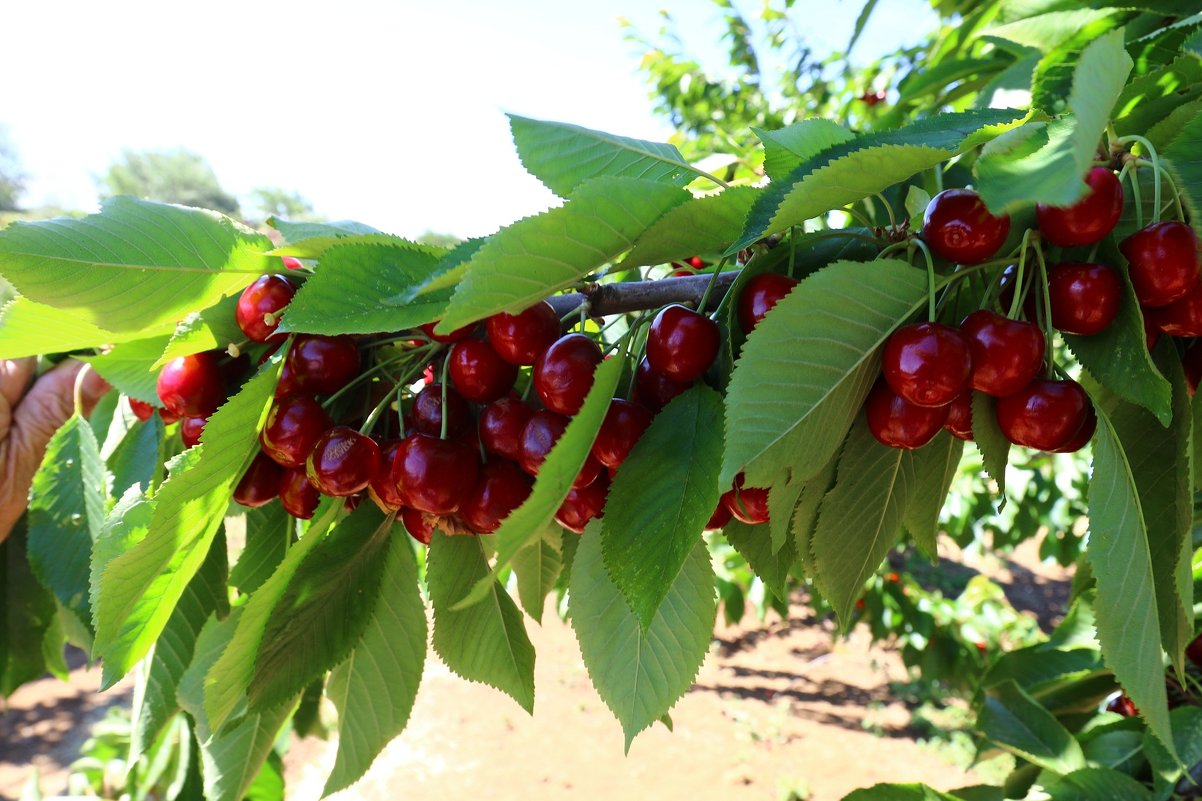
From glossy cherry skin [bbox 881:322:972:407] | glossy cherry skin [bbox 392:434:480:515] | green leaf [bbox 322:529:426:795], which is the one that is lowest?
green leaf [bbox 322:529:426:795]

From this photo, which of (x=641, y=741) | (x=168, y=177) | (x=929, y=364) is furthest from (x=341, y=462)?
(x=168, y=177)

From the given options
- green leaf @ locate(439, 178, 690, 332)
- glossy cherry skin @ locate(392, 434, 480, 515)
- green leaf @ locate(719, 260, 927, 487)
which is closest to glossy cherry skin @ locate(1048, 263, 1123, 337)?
green leaf @ locate(719, 260, 927, 487)

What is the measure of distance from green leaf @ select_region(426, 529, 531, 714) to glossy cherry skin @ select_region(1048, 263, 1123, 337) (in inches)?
27.2

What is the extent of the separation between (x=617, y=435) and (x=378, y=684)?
56 centimetres

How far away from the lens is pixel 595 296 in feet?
2.71

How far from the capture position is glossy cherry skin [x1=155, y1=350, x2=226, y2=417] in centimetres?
91

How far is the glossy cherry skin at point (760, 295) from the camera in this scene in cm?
69

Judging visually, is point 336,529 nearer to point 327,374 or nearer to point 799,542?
point 327,374

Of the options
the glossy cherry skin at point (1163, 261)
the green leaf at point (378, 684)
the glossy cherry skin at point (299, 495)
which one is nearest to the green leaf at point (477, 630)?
the green leaf at point (378, 684)

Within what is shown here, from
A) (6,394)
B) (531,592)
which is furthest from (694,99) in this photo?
(531,592)

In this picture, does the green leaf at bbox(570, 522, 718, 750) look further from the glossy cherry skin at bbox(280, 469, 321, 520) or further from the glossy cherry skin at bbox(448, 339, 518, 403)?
the glossy cherry skin at bbox(280, 469, 321, 520)

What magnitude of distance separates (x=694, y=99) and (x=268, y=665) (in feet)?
17.7

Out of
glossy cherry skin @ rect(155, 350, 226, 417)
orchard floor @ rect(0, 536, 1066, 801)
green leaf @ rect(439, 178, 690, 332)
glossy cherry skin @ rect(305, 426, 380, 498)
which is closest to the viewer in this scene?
green leaf @ rect(439, 178, 690, 332)

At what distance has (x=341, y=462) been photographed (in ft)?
2.55
